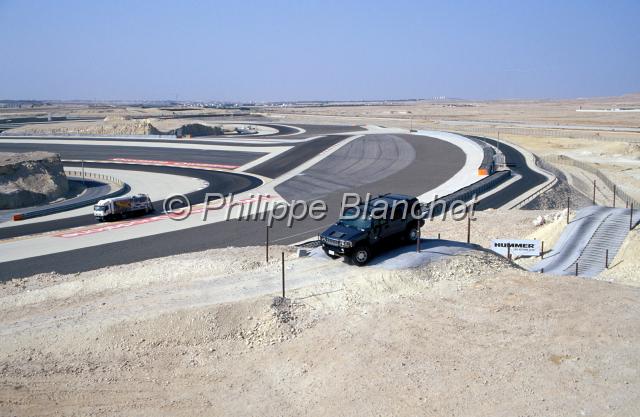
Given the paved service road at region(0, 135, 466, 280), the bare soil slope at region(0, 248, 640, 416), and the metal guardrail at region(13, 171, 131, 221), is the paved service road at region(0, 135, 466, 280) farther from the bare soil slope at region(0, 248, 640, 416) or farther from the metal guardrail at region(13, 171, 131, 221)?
the metal guardrail at region(13, 171, 131, 221)

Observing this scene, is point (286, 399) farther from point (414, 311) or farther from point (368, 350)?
point (414, 311)

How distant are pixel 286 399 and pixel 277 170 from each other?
46.7 m

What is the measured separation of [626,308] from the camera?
13.8 meters

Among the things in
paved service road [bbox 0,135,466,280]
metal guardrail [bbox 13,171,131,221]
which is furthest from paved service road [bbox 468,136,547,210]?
metal guardrail [bbox 13,171,131,221]

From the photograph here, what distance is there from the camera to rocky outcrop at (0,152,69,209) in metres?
40.0

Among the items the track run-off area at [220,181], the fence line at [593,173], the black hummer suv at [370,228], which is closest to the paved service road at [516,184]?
the track run-off area at [220,181]

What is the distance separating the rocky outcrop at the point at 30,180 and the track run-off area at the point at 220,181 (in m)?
5.51

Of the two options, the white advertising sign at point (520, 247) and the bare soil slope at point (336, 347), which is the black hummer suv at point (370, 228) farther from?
the white advertising sign at point (520, 247)

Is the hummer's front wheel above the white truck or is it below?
above

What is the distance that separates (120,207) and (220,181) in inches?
660

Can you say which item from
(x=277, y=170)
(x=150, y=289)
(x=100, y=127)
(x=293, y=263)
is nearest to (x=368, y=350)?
(x=293, y=263)

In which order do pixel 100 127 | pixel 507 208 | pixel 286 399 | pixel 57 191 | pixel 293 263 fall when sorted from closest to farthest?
pixel 286 399 < pixel 293 263 < pixel 507 208 < pixel 57 191 < pixel 100 127

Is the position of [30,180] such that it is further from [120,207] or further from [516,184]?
[516,184]

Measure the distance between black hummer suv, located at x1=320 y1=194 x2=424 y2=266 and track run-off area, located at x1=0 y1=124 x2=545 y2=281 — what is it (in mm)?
10297
